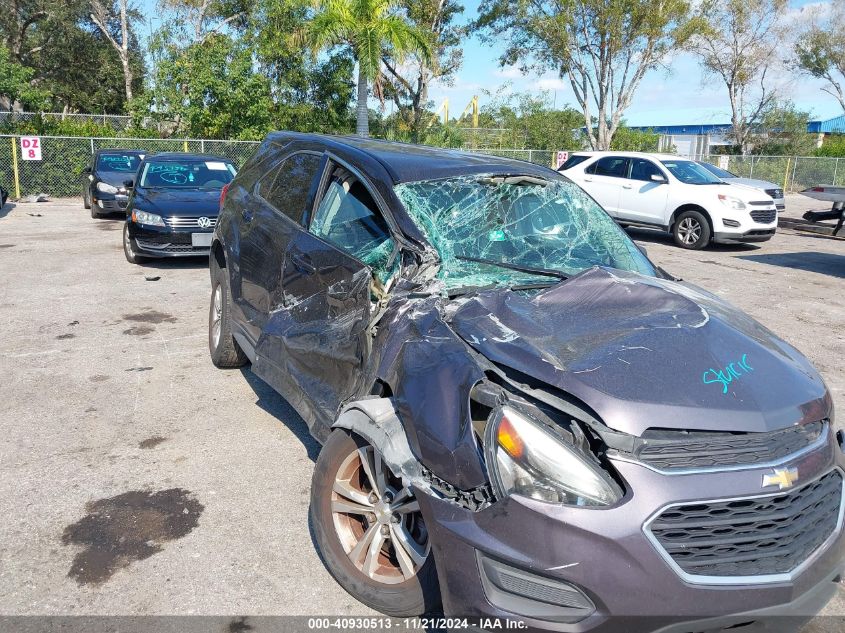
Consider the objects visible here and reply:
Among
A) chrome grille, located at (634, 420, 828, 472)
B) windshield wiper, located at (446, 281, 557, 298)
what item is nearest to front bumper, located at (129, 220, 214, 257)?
windshield wiper, located at (446, 281, 557, 298)

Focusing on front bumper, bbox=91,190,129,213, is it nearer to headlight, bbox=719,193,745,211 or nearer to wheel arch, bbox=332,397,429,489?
headlight, bbox=719,193,745,211

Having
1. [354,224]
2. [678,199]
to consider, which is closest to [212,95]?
[678,199]

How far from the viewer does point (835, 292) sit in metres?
9.84

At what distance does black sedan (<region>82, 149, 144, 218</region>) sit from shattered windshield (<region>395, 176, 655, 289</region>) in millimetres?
13051

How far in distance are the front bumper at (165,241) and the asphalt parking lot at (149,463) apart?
4.04ft

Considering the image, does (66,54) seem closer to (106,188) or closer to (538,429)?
(106,188)

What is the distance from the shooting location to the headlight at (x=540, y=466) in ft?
7.01

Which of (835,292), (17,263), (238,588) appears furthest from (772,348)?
(17,263)

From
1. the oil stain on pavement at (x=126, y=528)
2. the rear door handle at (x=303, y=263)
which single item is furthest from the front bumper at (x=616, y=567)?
the rear door handle at (x=303, y=263)

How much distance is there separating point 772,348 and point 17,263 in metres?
10.3

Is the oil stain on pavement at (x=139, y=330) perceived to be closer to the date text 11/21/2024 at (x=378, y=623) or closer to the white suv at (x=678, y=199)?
the date text 11/21/2024 at (x=378, y=623)

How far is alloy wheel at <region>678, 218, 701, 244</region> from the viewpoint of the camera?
13727 millimetres

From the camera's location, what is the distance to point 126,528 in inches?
135

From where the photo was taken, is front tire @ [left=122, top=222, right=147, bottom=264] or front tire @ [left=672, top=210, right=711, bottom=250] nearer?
front tire @ [left=122, top=222, right=147, bottom=264]
